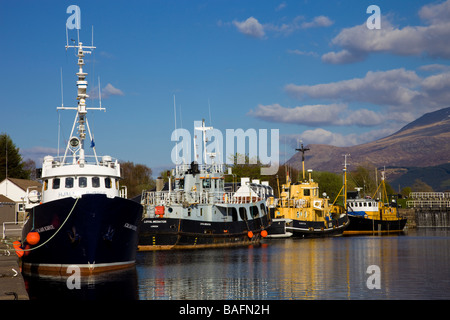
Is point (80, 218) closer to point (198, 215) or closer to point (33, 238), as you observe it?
point (33, 238)

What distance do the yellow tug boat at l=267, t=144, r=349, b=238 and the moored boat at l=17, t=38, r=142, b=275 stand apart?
1631 inches

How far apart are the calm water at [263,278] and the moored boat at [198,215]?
241 cm

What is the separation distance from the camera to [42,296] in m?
27.7

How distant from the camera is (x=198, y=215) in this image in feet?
184

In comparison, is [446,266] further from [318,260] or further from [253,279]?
[253,279]

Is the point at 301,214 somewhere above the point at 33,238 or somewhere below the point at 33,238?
below

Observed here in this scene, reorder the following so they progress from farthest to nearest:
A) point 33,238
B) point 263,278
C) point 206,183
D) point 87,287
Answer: point 206,183 → point 263,278 → point 33,238 → point 87,287

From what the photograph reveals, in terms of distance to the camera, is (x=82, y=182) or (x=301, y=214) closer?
(x=82, y=182)

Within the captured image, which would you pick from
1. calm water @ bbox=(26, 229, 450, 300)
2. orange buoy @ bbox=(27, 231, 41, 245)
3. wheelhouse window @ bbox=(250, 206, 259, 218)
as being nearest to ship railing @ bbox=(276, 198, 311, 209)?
wheelhouse window @ bbox=(250, 206, 259, 218)

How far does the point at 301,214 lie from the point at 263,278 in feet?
153

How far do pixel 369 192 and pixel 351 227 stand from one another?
5197 cm

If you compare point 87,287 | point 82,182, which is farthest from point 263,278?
point 82,182

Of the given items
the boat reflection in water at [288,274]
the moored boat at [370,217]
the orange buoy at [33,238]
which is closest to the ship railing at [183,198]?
the boat reflection in water at [288,274]

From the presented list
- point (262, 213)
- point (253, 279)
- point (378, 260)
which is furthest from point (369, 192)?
point (253, 279)
